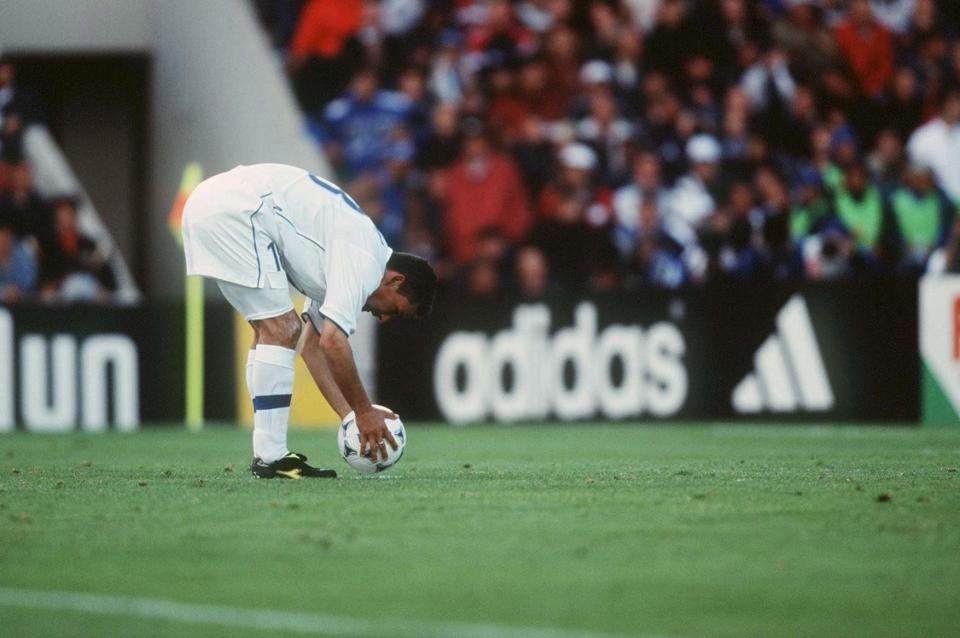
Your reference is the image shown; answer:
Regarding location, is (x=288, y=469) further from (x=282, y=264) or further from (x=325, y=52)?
(x=325, y=52)

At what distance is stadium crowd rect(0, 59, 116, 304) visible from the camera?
17516 mm

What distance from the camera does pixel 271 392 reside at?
919 cm

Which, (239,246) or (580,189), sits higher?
(580,189)

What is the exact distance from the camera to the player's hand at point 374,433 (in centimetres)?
885

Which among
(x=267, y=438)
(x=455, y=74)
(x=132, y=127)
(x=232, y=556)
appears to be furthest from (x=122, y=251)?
(x=232, y=556)

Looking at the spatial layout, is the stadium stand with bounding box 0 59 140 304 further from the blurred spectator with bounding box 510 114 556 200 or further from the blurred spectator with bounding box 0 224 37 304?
the blurred spectator with bounding box 510 114 556 200

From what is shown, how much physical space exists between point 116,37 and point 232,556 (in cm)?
1473

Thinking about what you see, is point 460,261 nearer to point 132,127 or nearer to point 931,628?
point 132,127

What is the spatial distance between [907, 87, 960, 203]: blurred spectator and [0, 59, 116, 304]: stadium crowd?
8077mm

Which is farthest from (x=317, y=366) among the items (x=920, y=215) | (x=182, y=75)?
(x=182, y=75)

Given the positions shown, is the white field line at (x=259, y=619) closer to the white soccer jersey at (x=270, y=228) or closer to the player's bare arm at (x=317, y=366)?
the white soccer jersey at (x=270, y=228)

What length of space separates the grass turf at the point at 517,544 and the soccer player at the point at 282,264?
1.24ft

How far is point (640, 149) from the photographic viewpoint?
17844mm

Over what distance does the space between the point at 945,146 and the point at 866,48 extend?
1.84m
